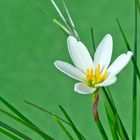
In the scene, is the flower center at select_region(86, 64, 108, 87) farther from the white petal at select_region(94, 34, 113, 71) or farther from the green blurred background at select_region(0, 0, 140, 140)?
the green blurred background at select_region(0, 0, 140, 140)

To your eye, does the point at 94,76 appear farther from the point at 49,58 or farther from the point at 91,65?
the point at 49,58

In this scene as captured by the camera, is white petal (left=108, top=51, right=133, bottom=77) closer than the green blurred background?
Yes

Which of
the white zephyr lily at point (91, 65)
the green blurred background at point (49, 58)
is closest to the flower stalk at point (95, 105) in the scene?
the white zephyr lily at point (91, 65)

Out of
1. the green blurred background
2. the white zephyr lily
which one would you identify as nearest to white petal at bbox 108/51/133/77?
the white zephyr lily

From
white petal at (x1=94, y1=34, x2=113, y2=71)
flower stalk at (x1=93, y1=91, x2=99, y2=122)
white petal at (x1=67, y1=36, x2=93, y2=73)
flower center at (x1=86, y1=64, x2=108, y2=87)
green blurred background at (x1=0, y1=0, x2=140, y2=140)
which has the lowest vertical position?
green blurred background at (x1=0, y1=0, x2=140, y2=140)

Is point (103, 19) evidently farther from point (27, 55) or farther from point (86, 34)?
point (27, 55)

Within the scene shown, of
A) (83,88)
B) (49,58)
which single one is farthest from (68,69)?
(49,58)

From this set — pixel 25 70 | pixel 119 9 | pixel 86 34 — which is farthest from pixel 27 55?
pixel 119 9
